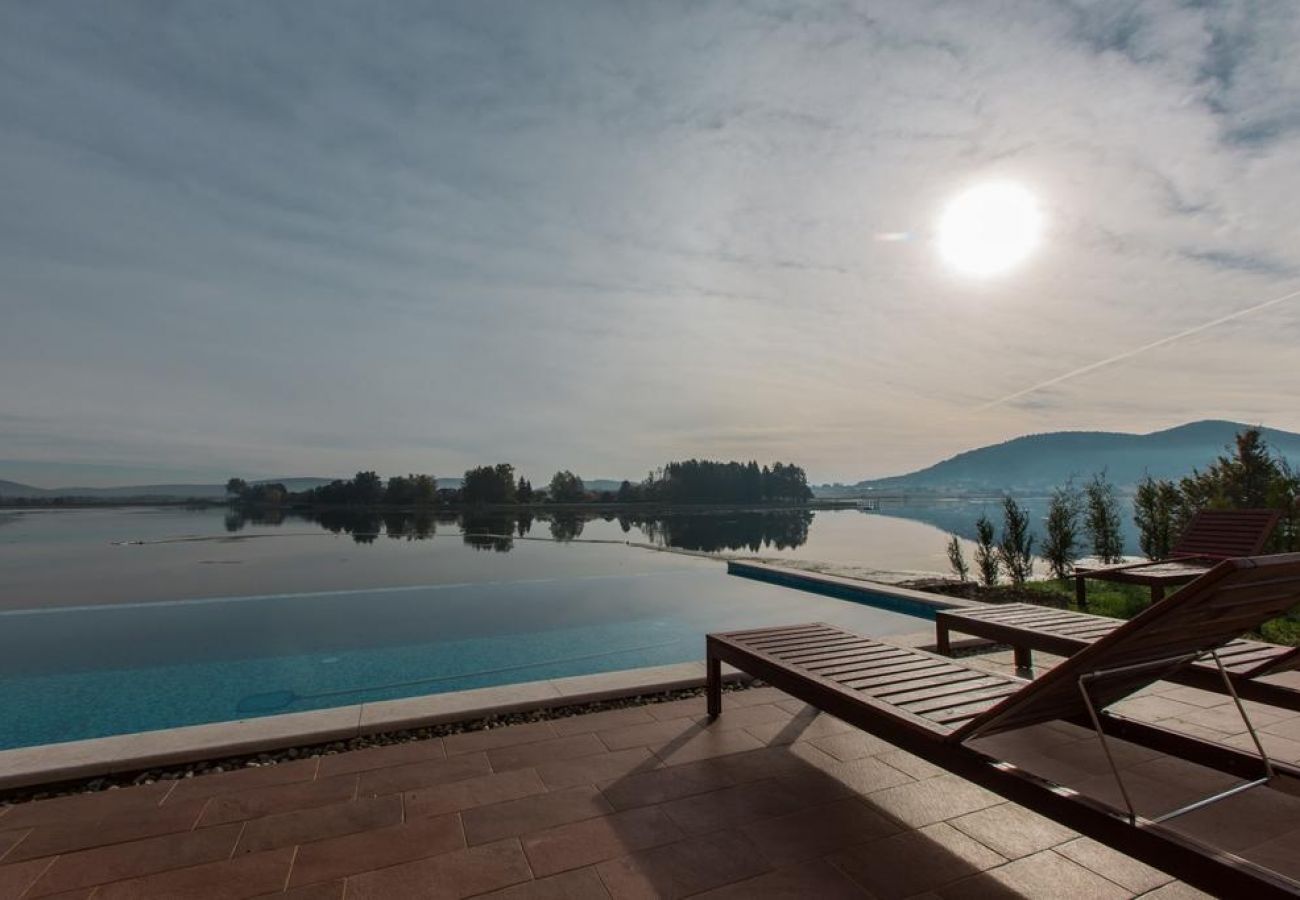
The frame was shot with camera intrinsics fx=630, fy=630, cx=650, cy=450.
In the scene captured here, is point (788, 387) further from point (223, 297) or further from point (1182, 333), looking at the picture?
point (223, 297)

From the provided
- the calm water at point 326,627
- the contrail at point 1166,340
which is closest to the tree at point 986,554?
the calm water at point 326,627

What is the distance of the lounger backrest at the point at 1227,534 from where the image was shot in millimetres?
5262

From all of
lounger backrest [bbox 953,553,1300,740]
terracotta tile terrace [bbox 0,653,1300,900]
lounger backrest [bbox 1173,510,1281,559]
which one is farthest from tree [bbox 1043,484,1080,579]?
lounger backrest [bbox 953,553,1300,740]

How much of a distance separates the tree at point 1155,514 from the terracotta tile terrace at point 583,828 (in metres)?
7.20

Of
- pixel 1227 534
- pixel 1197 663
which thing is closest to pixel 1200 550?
pixel 1227 534

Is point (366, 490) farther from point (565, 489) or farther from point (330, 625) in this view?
point (330, 625)

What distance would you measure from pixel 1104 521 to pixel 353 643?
11057 mm

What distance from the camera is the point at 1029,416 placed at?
746 inches

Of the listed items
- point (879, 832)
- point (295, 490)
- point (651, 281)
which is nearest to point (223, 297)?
point (651, 281)

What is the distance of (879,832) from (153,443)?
3842cm

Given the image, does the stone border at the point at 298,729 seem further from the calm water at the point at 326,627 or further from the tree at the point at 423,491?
the tree at the point at 423,491

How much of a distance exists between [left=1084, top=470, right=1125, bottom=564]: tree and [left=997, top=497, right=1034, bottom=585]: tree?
1358mm

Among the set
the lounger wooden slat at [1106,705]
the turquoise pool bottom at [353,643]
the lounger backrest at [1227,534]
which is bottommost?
the turquoise pool bottom at [353,643]

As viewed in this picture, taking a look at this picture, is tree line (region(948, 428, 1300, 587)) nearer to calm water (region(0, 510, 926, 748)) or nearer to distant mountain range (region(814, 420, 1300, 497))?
calm water (region(0, 510, 926, 748))
